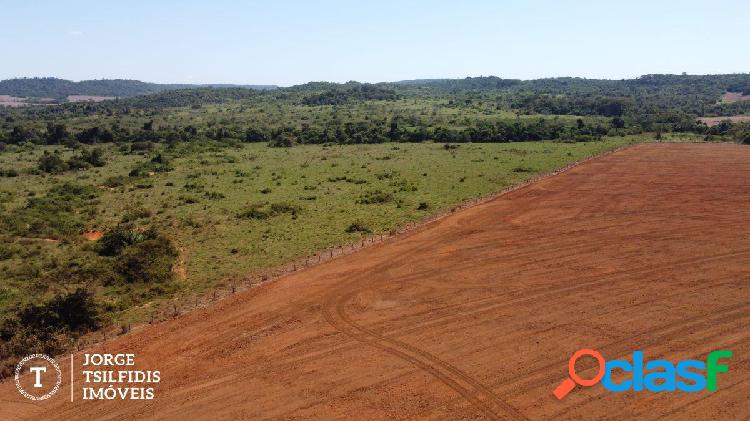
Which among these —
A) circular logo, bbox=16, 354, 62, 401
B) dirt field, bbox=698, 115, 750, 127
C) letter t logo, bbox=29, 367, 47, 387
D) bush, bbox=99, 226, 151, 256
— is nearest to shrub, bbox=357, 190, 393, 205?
bush, bbox=99, 226, 151, 256

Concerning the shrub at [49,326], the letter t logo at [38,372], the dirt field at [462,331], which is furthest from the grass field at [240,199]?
the dirt field at [462,331]

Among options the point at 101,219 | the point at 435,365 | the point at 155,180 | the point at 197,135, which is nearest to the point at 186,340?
the point at 435,365

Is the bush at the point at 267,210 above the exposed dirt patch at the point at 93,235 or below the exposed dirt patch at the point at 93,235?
above

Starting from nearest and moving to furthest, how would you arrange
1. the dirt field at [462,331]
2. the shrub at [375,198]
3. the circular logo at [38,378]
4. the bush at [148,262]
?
the dirt field at [462,331], the circular logo at [38,378], the bush at [148,262], the shrub at [375,198]

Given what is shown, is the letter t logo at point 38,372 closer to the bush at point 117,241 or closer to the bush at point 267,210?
the bush at point 117,241

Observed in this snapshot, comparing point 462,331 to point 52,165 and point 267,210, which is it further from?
point 52,165

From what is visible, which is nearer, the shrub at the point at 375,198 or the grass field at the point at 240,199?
the grass field at the point at 240,199

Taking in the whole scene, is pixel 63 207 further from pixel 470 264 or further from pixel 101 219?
pixel 470 264
